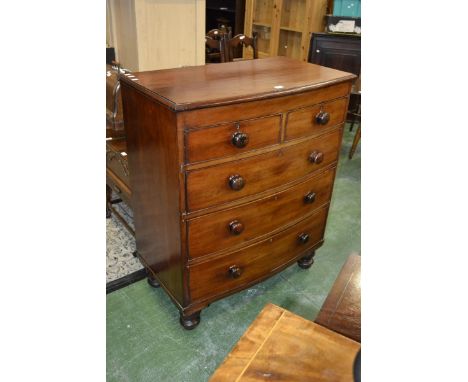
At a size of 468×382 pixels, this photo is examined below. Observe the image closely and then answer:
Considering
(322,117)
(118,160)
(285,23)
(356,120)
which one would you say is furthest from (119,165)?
(285,23)

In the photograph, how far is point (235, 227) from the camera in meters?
1.61

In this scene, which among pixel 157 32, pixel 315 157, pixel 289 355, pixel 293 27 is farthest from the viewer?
pixel 293 27

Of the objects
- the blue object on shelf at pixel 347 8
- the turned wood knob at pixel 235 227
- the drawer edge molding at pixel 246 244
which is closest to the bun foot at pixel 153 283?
the drawer edge molding at pixel 246 244

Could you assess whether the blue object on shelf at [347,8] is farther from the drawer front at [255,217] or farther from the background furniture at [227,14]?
the drawer front at [255,217]

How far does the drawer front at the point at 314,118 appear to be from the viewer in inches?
63.8

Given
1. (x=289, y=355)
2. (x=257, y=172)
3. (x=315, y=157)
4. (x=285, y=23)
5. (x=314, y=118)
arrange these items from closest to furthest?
(x=289, y=355) → (x=257, y=172) → (x=314, y=118) → (x=315, y=157) → (x=285, y=23)

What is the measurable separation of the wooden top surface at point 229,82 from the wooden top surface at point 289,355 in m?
0.79

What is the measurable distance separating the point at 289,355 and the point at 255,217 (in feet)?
3.36

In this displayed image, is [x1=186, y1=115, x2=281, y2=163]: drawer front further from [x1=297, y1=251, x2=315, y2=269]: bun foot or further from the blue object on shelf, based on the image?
the blue object on shelf

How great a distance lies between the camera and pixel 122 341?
1770mm

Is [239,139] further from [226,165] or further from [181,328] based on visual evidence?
[181,328]
